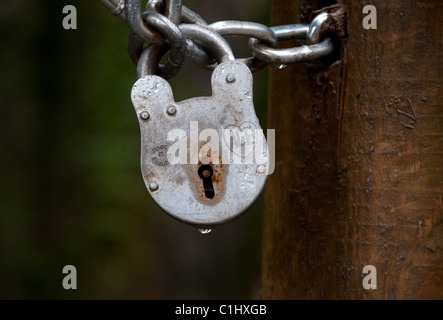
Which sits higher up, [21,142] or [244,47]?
[244,47]

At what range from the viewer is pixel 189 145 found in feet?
2.46

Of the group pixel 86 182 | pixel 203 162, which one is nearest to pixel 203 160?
pixel 203 162

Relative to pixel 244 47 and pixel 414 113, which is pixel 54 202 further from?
pixel 414 113

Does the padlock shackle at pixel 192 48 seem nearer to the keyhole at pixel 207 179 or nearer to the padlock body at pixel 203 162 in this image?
the padlock body at pixel 203 162

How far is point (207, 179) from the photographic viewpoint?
750 millimetres

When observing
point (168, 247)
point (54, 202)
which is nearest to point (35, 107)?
point (54, 202)

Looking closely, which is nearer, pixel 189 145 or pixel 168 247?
pixel 189 145

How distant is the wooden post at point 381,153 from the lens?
0.76 meters

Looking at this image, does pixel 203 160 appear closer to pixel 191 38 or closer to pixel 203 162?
pixel 203 162

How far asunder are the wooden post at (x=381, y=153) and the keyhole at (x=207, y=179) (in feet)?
0.53

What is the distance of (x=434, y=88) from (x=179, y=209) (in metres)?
0.34

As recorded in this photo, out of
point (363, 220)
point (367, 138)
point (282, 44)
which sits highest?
point (282, 44)

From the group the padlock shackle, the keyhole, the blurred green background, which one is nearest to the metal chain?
the padlock shackle

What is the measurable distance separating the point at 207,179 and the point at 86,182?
227cm
